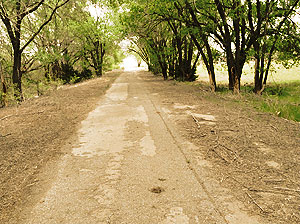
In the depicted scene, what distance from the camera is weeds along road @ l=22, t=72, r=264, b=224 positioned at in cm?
279

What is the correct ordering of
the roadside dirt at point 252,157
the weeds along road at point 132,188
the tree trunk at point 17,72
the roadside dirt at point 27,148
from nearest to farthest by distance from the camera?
the weeds along road at point 132,188 < the roadside dirt at point 252,157 < the roadside dirt at point 27,148 < the tree trunk at point 17,72

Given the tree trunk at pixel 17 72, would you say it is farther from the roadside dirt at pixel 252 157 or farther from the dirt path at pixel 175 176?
the roadside dirt at pixel 252 157

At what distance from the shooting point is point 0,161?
4.46 meters

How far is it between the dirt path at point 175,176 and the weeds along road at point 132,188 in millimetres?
12

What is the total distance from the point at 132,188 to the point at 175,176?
691 mm

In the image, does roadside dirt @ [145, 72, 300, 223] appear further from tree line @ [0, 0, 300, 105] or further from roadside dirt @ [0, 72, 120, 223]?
tree line @ [0, 0, 300, 105]

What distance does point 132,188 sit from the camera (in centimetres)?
338

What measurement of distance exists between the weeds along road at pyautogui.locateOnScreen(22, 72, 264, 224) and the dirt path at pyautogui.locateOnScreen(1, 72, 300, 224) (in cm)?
1

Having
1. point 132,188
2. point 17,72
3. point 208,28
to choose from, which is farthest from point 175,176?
point 17,72

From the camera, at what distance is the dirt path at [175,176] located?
2.82 metres

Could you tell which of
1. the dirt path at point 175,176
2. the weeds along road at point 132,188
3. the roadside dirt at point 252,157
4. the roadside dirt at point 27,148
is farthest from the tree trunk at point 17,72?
the roadside dirt at point 252,157

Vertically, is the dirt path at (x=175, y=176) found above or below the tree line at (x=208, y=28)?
→ below

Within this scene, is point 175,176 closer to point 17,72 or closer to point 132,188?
point 132,188

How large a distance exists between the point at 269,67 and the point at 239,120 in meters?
7.08
